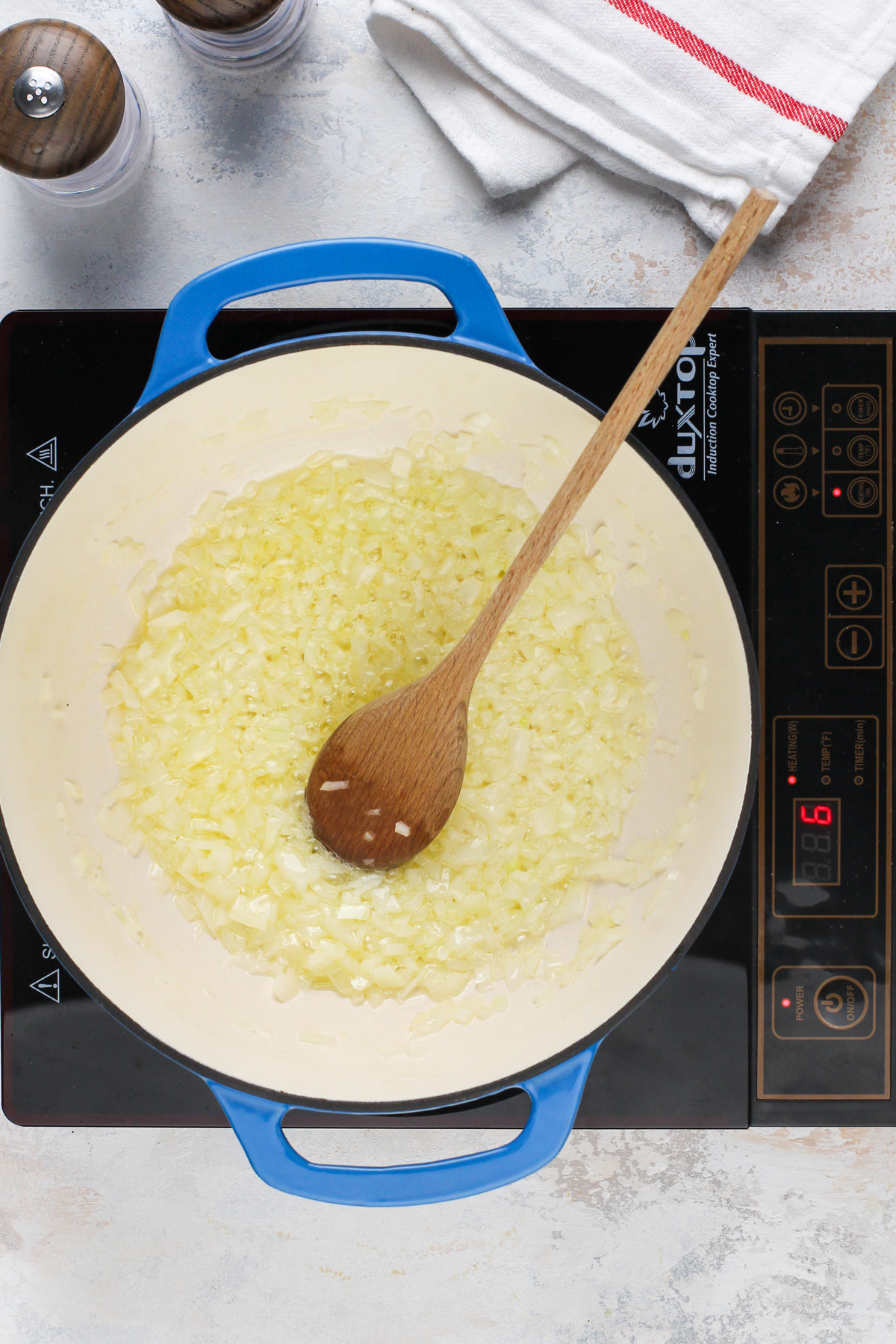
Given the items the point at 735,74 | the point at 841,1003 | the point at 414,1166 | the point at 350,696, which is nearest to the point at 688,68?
the point at 735,74

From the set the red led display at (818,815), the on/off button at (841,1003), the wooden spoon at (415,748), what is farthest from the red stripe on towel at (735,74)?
the on/off button at (841,1003)

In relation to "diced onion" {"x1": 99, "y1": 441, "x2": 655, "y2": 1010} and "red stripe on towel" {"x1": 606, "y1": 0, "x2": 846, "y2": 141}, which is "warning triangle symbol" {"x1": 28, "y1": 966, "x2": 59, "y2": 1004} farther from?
"red stripe on towel" {"x1": 606, "y1": 0, "x2": 846, "y2": 141}

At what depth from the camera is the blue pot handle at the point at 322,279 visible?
69 cm

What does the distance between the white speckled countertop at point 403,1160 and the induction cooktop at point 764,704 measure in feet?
0.19

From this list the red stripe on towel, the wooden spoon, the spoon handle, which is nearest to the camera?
the spoon handle

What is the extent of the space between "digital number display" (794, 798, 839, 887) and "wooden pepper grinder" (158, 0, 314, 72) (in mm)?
833

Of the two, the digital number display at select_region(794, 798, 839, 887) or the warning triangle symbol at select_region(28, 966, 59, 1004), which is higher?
the digital number display at select_region(794, 798, 839, 887)

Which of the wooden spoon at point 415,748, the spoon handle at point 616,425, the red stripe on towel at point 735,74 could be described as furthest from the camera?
the red stripe on towel at point 735,74

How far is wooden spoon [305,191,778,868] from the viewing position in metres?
0.65

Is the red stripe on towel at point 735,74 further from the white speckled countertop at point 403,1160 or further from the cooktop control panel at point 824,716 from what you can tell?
the cooktop control panel at point 824,716

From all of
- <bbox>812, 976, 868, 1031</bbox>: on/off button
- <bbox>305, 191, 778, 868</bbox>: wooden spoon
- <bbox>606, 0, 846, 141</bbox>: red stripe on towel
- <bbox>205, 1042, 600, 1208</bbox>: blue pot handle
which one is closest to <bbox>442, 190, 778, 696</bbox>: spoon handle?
<bbox>305, 191, 778, 868</bbox>: wooden spoon

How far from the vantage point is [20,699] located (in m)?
0.76

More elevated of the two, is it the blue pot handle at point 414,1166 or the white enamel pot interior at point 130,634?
the white enamel pot interior at point 130,634

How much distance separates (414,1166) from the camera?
729 mm
